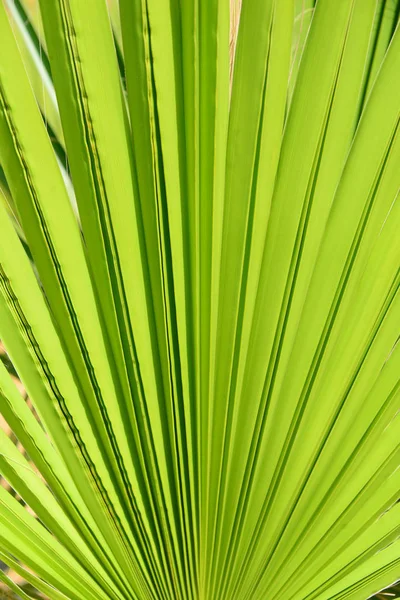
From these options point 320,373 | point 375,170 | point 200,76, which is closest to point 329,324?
point 320,373

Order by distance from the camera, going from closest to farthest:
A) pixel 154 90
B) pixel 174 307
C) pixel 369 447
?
pixel 154 90, pixel 174 307, pixel 369 447

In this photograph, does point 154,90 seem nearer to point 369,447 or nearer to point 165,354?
point 165,354

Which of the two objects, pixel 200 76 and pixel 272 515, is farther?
pixel 272 515

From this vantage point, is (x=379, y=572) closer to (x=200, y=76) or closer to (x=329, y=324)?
(x=329, y=324)

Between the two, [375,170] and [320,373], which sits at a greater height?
[375,170]

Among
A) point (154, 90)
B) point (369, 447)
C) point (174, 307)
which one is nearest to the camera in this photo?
point (154, 90)

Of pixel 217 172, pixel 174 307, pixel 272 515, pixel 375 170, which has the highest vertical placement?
pixel 375 170
